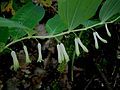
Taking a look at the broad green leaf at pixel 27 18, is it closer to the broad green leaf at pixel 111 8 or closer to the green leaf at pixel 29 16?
the green leaf at pixel 29 16

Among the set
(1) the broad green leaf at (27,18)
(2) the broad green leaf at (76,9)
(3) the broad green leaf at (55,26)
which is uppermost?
(1) the broad green leaf at (27,18)

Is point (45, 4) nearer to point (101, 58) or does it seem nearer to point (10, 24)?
point (101, 58)

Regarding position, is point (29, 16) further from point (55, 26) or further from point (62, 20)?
point (62, 20)

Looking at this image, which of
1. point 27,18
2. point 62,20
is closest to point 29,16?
point 27,18

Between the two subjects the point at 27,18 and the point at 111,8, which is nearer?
the point at 111,8

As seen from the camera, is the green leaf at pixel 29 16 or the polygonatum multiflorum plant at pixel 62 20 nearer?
the polygonatum multiflorum plant at pixel 62 20

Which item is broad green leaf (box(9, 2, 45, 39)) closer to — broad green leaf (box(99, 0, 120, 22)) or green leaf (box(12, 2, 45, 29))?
green leaf (box(12, 2, 45, 29))

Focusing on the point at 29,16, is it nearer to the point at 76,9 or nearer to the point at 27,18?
the point at 27,18

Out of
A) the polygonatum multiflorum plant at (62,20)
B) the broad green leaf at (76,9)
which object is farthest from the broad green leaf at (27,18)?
the broad green leaf at (76,9)

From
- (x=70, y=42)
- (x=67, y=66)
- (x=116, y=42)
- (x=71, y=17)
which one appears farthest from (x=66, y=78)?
(x=71, y=17)

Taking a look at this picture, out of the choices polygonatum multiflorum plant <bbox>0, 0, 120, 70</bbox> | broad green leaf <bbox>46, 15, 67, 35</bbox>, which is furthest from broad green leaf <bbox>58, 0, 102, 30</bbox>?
broad green leaf <bbox>46, 15, 67, 35</bbox>
